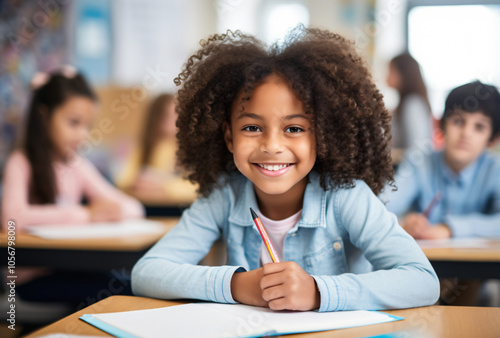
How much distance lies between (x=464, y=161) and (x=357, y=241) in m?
1.35

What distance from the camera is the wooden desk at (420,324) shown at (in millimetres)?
729

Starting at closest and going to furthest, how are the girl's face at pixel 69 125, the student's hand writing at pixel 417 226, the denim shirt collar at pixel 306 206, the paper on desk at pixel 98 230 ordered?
the denim shirt collar at pixel 306 206 < the student's hand writing at pixel 417 226 < the paper on desk at pixel 98 230 < the girl's face at pixel 69 125

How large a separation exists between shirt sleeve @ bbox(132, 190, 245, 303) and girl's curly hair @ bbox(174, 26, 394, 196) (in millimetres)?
66

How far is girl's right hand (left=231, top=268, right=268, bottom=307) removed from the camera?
87cm

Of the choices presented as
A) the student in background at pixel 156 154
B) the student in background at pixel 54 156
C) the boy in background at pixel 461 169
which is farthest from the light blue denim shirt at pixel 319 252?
the student in background at pixel 156 154

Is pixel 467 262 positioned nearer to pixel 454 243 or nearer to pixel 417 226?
pixel 454 243

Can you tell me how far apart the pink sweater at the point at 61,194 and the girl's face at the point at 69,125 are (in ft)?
0.32

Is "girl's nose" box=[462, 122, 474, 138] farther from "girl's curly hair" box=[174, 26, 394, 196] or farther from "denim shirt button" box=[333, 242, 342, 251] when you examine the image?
"denim shirt button" box=[333, 242, 342, 251]

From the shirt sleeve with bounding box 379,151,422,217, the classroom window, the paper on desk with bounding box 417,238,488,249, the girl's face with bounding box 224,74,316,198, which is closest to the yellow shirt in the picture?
the shirt sleeve with bounding box 379,151,422,217

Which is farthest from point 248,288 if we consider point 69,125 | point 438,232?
point 69,125

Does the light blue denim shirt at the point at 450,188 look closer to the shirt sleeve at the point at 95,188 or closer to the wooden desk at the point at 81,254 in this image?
the wooden desk at the point at 81,254

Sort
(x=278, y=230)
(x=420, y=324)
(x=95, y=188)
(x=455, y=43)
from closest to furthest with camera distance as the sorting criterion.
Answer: (x=420, y=324) → (x=278, y=230) → (x=95, y=188) → (x=455, y=43)

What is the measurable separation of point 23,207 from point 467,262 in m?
1.77

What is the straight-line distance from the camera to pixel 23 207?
7.27 feet
